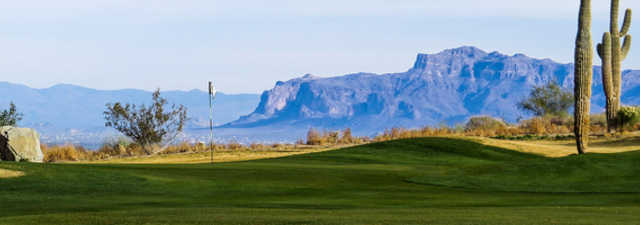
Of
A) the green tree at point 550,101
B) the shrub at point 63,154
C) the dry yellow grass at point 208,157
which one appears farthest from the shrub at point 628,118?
the shrub at point 63,154

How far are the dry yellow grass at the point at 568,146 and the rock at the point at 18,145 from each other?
835 inches

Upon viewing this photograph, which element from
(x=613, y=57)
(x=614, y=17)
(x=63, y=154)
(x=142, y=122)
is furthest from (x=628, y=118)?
(x=63, y=154)

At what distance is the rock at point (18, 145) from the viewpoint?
33906mm

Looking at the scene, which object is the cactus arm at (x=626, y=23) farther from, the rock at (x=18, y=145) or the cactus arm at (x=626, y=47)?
the rock at (x=18, y=145)

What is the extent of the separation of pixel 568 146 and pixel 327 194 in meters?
25.5

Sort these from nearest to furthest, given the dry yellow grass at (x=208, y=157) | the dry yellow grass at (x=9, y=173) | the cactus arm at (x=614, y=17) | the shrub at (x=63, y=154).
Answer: the dry yellow grass at (x=9, y=173), the dry yellow grass at (x=208, y=157), the shrub at (x=63, y=154), the cactus arm at (x=614, y=17)

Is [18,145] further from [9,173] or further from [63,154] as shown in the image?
[9,173]

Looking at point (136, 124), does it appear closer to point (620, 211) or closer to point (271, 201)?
point (271, 201)

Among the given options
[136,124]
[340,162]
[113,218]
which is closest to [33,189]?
[113,218]

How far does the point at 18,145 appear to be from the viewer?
34219 mm

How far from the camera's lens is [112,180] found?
22266 mm

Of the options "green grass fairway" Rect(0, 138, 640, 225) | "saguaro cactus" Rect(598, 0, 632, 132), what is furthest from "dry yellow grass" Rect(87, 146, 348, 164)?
"saguaro cactus" Rect(598, 0, 632, 132)

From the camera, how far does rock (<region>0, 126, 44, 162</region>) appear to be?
33.9m

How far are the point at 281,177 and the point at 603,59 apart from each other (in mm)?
28360
